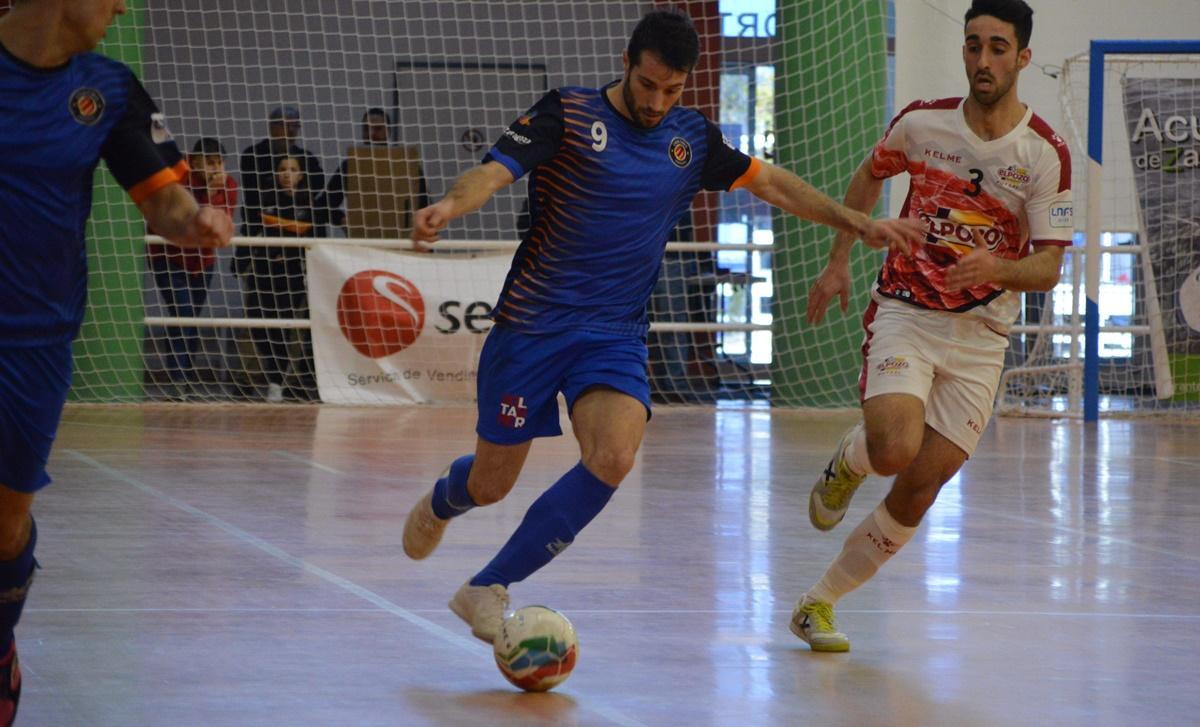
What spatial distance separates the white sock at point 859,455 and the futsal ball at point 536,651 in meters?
1.22

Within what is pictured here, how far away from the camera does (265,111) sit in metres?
15.5

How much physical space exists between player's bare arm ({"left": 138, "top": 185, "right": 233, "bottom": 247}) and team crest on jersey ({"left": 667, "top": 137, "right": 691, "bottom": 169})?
144cm

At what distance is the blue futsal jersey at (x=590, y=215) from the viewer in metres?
4.16

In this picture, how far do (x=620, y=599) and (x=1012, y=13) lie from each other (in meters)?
2.03

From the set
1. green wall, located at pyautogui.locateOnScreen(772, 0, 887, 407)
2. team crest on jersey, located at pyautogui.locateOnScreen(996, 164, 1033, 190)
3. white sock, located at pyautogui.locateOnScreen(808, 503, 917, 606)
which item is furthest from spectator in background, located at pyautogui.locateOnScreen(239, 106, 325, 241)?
white sock, located at pyautogui.locateOnScreen(808, 503, 917, 606)

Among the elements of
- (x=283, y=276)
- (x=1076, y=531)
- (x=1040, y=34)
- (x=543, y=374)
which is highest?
(x=1040, y=34)

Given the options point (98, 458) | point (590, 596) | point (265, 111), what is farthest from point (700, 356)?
point (590, 596)

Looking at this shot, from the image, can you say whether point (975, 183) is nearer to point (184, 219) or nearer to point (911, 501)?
point (911, 501)

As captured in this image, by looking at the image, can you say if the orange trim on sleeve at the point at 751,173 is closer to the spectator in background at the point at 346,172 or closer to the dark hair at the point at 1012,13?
the dark hair at the point at 1012,13

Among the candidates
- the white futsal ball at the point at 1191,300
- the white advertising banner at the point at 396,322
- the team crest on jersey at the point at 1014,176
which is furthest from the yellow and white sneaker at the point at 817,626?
the white futsal ball at the point at 1191,300

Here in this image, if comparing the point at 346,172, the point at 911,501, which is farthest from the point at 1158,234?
the point at 911,501

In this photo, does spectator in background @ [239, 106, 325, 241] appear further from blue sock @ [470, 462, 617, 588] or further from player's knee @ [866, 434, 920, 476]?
blue sock @ [470, 462, 617, 588]

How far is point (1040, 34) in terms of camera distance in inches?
524

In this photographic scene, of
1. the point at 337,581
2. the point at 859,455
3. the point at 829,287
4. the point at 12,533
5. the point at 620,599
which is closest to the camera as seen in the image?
the point at 12,533
